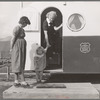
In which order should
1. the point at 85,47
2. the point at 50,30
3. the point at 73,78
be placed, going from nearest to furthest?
the point at 85,47
the point at 50,30
the point at 73,78

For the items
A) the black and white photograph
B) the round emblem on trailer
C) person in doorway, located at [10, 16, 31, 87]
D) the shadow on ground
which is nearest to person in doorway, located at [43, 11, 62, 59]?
the black and white photograph

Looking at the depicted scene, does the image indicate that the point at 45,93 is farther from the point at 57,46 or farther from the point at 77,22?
the point at 57,46

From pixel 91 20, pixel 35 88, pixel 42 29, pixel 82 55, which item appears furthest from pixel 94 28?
pixel 35 88

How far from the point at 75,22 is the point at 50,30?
3.93ft

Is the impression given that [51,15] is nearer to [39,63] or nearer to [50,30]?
[50,30]

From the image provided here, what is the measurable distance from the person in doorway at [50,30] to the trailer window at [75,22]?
1.60 ft

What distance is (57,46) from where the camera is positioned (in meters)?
10.8

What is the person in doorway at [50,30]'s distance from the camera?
9078 mm

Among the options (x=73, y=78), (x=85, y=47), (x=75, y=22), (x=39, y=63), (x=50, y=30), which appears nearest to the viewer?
(x=39, y=63)

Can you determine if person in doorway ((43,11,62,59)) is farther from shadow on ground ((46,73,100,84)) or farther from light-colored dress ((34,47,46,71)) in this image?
shadow on ground ((46,73,100,84))

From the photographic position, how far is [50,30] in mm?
10055

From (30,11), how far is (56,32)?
1.69m

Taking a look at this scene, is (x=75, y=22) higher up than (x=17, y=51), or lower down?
higher up

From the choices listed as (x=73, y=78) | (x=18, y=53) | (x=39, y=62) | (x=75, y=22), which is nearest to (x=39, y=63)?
(x=39, y=62)
